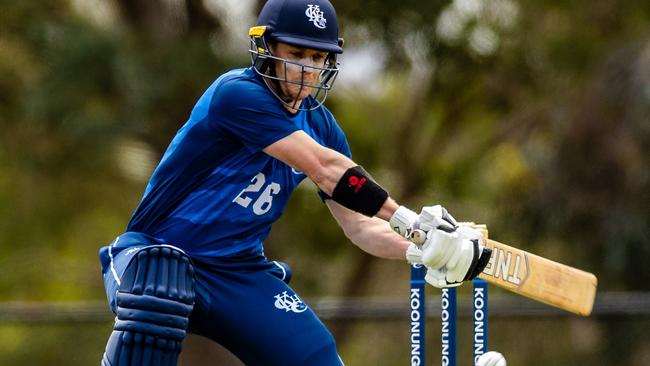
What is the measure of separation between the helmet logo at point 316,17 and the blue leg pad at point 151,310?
0.91 metres

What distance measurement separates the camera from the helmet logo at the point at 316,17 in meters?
4.05

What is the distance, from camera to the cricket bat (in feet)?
13.5

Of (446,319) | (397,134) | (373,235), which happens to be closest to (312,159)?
(373,235)

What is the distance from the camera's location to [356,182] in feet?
12.6

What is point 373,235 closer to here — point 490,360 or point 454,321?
Answer: point 454,321

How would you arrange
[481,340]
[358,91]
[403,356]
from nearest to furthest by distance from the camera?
1. [481,340]
2. [403,356]
3. [358,91]

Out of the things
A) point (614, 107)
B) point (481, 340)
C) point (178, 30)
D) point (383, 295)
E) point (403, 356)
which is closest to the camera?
point (481, 340)

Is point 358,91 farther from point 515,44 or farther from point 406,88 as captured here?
point 515,44

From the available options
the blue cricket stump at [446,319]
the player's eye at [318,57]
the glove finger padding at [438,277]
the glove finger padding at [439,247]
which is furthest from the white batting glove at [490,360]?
the player's eye at [318,57]

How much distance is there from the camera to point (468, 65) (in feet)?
36.1

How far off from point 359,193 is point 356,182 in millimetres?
37

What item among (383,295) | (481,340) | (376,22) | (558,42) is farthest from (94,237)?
(481,340)

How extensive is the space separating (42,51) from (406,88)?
3683 millimetres

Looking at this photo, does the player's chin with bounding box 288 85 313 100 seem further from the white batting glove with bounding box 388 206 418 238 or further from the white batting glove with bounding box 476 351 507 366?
→ the white batting glove with bounding box 476 351 507 366
